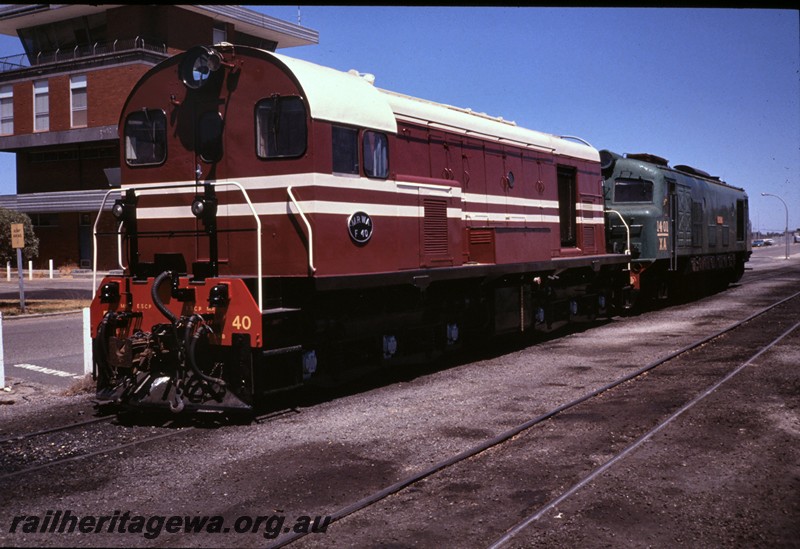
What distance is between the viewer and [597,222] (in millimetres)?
15164

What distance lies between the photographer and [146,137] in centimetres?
870

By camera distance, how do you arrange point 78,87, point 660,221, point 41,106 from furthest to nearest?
point 41,106, point 78,87, point 660,221

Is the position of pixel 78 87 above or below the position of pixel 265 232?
above

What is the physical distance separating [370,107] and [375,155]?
0.56 m

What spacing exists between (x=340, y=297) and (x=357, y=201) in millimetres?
1111

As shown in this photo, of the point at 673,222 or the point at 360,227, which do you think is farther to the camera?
the point at 673,222

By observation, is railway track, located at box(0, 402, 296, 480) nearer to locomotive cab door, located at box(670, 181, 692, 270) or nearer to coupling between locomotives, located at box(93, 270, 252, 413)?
coupling between locomotives, located at box(93, 270, 252, 413)

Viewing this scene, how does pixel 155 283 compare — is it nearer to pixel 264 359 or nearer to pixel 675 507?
pixel 264 359

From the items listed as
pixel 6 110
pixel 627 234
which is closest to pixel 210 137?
pixel 627 234

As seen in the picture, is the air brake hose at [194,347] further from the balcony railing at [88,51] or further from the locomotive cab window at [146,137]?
the balcony railing at [88,51]

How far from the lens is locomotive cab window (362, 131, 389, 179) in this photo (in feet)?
27.6

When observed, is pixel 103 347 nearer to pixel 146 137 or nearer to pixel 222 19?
pixel 146 137

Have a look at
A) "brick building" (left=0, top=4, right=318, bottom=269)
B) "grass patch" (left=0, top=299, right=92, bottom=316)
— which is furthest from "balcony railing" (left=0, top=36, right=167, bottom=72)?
"grass patch" (left=0, top=299, right=92, bottom=316)

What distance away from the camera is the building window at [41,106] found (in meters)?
39.0
